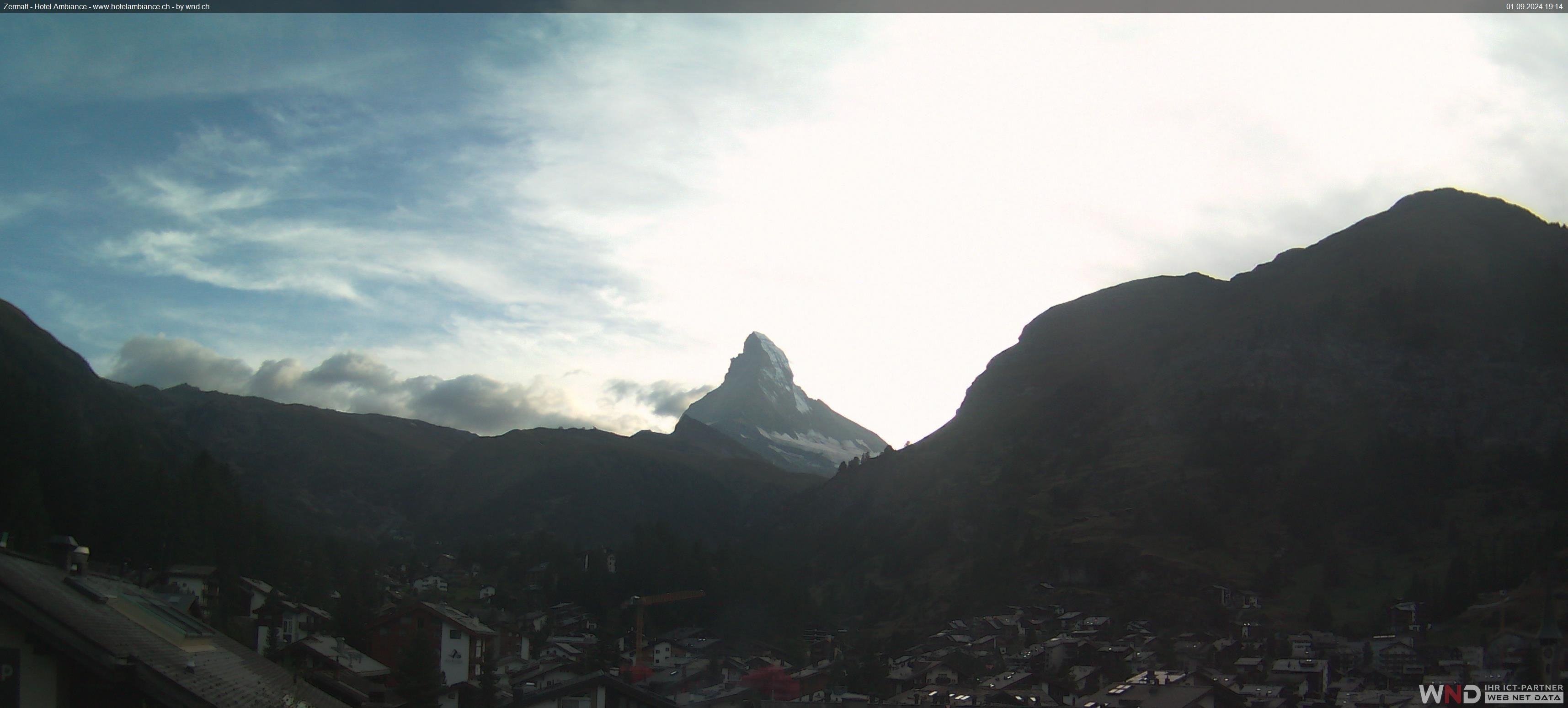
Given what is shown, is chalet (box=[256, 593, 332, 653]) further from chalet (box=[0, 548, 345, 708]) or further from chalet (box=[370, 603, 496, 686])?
chalet (box=[0, 548, 345, 708])

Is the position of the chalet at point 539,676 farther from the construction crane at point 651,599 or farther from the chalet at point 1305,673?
the chalet at point 1305,673

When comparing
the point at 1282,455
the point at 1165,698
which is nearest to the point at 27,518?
the point at 1165,698

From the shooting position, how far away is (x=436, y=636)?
57.3 m

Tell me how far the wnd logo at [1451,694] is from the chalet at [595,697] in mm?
23782

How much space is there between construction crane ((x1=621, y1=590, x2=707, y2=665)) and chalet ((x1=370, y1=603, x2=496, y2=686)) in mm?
39220

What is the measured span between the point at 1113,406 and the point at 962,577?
5583 centimetres

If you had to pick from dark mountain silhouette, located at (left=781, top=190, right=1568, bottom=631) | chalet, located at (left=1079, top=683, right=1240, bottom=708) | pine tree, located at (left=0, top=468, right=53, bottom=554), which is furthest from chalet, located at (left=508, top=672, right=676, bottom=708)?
dark mountain silhouette, located at (left=781, top=190, right=1568, bottom=631)

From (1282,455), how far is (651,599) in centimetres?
9054

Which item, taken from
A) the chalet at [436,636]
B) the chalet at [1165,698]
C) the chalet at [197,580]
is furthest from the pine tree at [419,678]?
the chalet at [1165,698]

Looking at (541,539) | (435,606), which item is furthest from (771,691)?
(541,539)

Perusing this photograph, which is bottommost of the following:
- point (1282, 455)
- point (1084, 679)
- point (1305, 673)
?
point (1084, 679)

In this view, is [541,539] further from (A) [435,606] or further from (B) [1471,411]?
(B) [1471,411]

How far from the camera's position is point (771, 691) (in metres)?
62.0

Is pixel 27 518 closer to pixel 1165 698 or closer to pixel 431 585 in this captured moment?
pixel 1165 698
